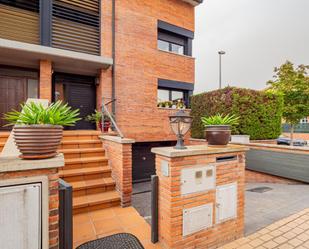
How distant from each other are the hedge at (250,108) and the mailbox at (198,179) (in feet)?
17.8

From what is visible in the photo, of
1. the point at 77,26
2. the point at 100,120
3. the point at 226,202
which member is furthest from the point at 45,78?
the point at 226,202

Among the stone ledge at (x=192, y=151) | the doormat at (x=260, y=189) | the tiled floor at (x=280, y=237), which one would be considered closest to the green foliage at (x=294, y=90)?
the doormat at (x=260, y=189)

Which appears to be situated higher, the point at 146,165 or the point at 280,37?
the point at 280,37

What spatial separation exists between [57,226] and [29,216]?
1.11 feet

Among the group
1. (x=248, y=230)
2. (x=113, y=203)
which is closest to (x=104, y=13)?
(x=113, y=203)

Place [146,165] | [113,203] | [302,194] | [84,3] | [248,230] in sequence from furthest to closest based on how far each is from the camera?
[146,165] < [84,3] < [302,194] < [113,203] < [248,230]

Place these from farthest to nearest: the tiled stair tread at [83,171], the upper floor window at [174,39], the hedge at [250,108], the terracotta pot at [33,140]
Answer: the upper floor window at [174,39] < the hedge at [250,108] < the tiled stair tread at [83,171] < the terracotta pot at [33,140]

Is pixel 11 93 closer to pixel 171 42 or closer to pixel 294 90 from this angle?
pixel 171 42

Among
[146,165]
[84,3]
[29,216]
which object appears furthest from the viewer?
[146,165]

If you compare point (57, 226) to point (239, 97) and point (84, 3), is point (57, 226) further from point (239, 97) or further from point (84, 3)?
point (84, 3)

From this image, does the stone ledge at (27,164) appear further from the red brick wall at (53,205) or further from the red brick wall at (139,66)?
the red brick wall at (139,66)

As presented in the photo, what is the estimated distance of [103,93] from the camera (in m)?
7.98

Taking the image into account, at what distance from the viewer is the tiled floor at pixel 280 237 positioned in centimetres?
285

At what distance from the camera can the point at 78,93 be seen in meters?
8.39
